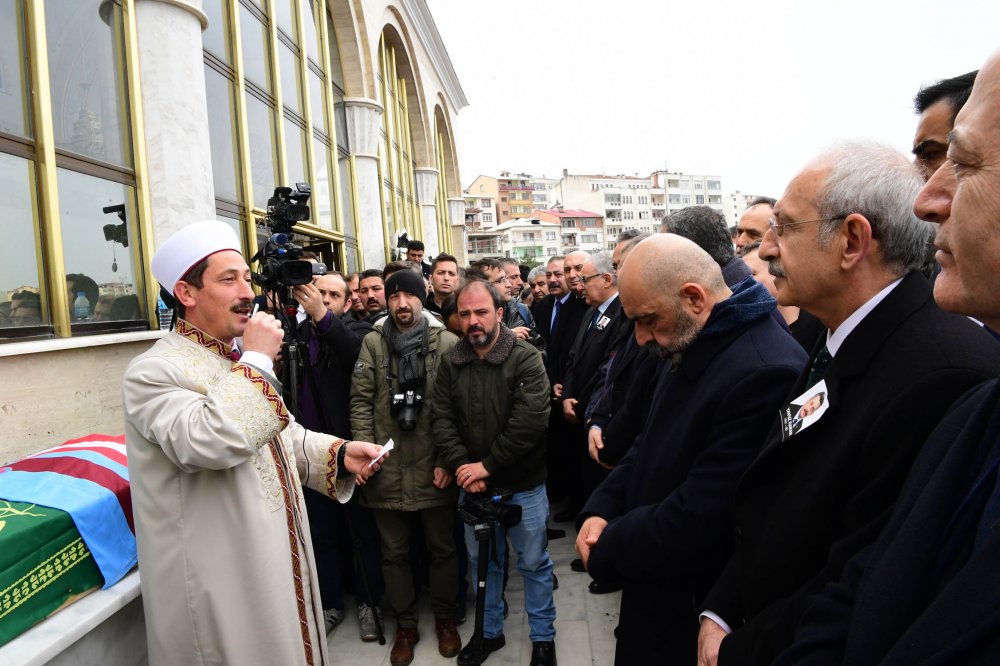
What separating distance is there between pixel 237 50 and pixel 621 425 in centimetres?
583

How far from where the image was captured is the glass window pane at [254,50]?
6.75 meters

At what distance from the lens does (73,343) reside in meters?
3.25

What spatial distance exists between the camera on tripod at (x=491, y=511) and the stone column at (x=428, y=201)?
14270 millimetres

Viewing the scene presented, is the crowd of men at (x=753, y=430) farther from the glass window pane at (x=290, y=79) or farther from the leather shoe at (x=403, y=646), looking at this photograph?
the glass window pane at (x=290, y=79)

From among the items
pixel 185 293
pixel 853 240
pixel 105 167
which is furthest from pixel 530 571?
pixel 105 167

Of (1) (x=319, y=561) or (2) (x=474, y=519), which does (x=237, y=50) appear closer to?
(1) (x=319, y=561)

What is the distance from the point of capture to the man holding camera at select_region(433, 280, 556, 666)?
3322 millimetres

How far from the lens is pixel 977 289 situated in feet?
2.95

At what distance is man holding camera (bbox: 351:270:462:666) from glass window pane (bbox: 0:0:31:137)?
210cm

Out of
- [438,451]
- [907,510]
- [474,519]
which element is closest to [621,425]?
[474,519]

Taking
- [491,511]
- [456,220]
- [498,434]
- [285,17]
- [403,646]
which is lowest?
[403,646]

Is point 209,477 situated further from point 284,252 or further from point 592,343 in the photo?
point 592,343

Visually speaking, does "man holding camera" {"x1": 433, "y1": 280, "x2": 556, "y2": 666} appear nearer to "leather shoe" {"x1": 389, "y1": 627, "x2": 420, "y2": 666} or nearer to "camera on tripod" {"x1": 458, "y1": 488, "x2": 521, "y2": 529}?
"camera on tripod" {"x1": 458, "y1": 488, "x2": 521, "y2": 529}

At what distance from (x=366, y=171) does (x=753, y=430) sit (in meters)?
10.3
